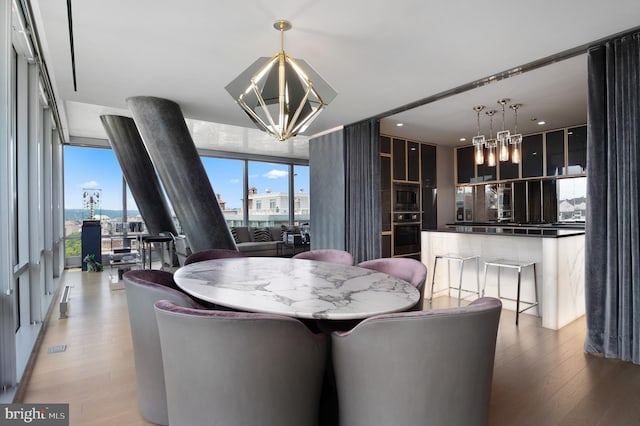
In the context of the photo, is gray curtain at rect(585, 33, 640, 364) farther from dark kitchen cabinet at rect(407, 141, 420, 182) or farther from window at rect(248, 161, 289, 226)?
window at rect(248, 161, 289, 226)

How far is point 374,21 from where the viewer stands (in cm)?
260

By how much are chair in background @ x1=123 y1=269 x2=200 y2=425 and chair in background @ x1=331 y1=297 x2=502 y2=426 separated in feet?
3.19

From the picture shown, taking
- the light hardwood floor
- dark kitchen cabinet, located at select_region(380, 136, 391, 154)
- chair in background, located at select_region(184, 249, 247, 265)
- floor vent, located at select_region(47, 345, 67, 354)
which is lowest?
the light hardwood floor

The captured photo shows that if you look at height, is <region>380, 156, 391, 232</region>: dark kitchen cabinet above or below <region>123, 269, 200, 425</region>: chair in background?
above

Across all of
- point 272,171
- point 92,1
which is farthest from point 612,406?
point 272,171

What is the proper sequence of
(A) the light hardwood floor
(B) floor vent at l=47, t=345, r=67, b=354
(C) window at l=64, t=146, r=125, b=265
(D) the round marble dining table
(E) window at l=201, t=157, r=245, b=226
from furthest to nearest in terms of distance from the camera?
(E) window at l=201, t=157, r=245, b=226, (C) window at l=64, t=146, r=125, b=265, (B) floor vent at l=47, t=345, r=67, b=354, (A) the light hardwood floor, (D) the round marble dining table

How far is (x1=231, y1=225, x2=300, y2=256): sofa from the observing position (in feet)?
27.2

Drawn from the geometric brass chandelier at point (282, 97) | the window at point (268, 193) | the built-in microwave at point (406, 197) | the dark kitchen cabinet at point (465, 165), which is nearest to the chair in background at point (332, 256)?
the geometric brass chandelier at point (282, 97)

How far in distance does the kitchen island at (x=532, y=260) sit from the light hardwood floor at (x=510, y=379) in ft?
0.90

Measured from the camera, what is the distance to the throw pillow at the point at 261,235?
29.4 feet

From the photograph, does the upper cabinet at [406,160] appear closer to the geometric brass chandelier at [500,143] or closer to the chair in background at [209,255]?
the geometric brass chandelier at [500,143]

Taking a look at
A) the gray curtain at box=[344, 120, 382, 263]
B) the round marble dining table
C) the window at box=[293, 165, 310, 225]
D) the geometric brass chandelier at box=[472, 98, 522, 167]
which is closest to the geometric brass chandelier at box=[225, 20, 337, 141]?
the round marble dining table

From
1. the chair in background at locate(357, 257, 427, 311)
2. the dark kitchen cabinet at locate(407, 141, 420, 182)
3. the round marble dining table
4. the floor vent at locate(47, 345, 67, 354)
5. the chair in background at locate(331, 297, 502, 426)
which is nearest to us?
the chair in background at locate(331, 297, 502, 426)

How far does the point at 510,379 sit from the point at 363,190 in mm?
3396
